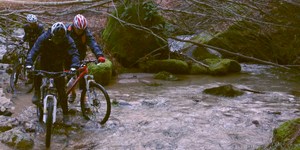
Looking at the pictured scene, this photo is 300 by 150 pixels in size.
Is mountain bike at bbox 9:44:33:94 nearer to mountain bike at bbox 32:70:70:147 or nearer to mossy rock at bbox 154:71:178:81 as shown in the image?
mountain bike at bbox 32:70:70:147

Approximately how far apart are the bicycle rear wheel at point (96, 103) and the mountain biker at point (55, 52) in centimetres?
46

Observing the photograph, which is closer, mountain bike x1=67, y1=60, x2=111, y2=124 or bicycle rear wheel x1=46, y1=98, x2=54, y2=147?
bicycle rear wheel x1=46, y1=98, x2=54, y2=147

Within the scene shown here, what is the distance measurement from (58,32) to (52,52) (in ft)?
2.03

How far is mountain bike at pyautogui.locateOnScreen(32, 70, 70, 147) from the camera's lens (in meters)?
6.45

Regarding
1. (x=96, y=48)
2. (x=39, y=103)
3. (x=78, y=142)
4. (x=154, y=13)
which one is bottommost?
(x=78, y=142)

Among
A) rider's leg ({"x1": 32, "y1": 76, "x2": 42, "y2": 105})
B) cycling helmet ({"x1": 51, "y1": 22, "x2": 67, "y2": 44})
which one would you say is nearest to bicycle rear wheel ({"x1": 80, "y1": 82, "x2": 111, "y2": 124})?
rider's leg ({"x1": 32, "y1": 76, "x2": 42, "y2": 105})

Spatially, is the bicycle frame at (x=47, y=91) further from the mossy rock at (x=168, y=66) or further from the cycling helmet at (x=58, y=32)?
the mossy rock at (x=168, y=66)

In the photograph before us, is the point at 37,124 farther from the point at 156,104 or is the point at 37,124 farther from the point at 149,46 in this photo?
the point at 149,46

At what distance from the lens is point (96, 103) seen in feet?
25.1

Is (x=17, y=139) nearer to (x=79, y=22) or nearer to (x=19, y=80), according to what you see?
(x=79, y=22)

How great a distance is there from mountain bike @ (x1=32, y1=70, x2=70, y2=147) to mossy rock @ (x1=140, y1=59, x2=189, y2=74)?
843cm

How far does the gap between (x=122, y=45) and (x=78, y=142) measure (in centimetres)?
940

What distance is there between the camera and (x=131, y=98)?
1086 centimetres

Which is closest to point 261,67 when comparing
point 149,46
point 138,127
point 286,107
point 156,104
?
point 149,46
